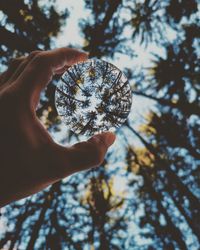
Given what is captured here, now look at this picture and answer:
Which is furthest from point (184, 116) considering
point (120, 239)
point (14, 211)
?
point (14, 211)

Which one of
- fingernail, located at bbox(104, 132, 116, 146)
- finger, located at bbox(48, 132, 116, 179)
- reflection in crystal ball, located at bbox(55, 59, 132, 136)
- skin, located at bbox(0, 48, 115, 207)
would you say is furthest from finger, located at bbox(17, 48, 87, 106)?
fingernail, located at bbox(104, 132, 116, 146)

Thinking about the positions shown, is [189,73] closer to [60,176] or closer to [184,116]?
[184,116]

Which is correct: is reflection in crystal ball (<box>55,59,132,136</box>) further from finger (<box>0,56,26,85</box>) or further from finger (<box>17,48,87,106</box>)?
finger (<box>0,56,26,85</box>)

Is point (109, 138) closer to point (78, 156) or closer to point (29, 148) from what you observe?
point (78, 156)

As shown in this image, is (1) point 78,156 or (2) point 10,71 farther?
(2) point 10,71

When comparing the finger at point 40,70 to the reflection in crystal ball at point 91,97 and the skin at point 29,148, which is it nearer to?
the skin at point 29,148

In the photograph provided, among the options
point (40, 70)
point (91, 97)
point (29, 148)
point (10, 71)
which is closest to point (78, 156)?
point (29, 148)
